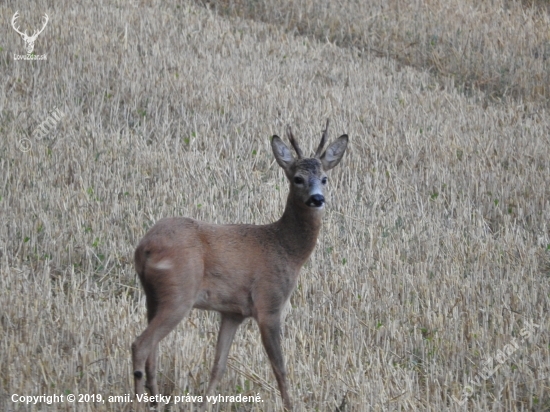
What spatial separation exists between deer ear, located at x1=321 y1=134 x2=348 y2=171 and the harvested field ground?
1.19 m

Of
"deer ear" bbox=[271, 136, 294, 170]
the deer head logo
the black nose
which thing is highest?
the deer head logo

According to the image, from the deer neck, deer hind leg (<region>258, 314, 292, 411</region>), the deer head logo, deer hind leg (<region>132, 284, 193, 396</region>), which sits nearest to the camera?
deer hind leg (<region>132, 284, 193, 396</region>)

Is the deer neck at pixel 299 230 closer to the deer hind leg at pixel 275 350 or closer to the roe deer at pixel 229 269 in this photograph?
the roe deer at pixel 229 269

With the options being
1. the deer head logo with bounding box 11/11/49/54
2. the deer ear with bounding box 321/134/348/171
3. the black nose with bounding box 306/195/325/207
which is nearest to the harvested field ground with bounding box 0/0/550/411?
the deer head logo with bounding box 11/11/49/54

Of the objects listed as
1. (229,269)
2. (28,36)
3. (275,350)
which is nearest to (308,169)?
(229,269)

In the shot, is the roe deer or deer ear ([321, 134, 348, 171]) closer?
the roe deer

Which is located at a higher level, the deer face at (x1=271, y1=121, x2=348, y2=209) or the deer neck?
the deer face at (x1=271, y1=121, x2=348, y2=209)

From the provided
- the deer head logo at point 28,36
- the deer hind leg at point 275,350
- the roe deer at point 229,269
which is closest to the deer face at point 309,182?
the roe deer at point 229,269

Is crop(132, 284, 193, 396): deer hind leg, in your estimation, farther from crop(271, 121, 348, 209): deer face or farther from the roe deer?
crop(271, 121, 348, 209): deer face

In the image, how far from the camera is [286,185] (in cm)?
945

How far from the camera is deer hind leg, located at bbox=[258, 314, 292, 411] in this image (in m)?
5.07

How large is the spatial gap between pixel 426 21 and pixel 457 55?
1.36 metres

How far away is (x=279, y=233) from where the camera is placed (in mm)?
5637

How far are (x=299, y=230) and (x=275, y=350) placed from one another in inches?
35.6
